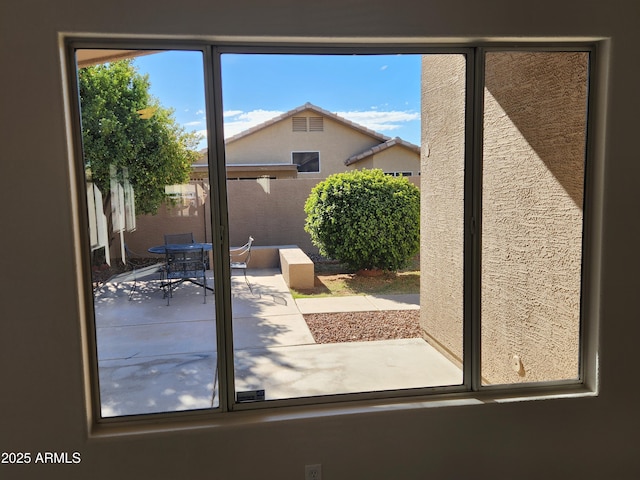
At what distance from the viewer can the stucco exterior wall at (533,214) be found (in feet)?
8.25

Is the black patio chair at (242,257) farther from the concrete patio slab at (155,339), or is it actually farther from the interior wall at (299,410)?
the interior wall at (299,410)

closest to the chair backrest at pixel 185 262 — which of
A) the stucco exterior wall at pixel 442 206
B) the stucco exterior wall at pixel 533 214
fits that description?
the stucco exterior wall at pixel 442 206

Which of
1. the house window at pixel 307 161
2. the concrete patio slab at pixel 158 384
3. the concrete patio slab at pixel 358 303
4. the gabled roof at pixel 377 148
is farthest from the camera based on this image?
the concrete patio slab at pixel 358 303

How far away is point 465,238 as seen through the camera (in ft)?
7.63

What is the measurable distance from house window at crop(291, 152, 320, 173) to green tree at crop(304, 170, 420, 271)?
0.61 ft

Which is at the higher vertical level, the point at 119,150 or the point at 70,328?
the point at 119,150

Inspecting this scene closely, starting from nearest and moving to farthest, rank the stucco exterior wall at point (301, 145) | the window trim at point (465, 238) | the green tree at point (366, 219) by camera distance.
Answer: the window trim at point (465, 238)
the stucco exterior wall at point (301, 145)
the green tree at point (366, 219)

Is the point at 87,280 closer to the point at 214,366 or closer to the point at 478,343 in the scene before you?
the point at 214,366

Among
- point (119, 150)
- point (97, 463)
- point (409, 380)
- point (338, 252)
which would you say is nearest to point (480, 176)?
point (409, 380)

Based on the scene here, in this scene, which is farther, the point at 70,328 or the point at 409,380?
the point at 409,380

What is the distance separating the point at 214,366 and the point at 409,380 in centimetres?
110

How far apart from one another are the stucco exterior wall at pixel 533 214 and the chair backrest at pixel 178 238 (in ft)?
5.78

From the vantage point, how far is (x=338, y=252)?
3479 millimetres

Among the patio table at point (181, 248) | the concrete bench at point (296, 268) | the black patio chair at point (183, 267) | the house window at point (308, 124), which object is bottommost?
the concrete bench at point (296, 268)
